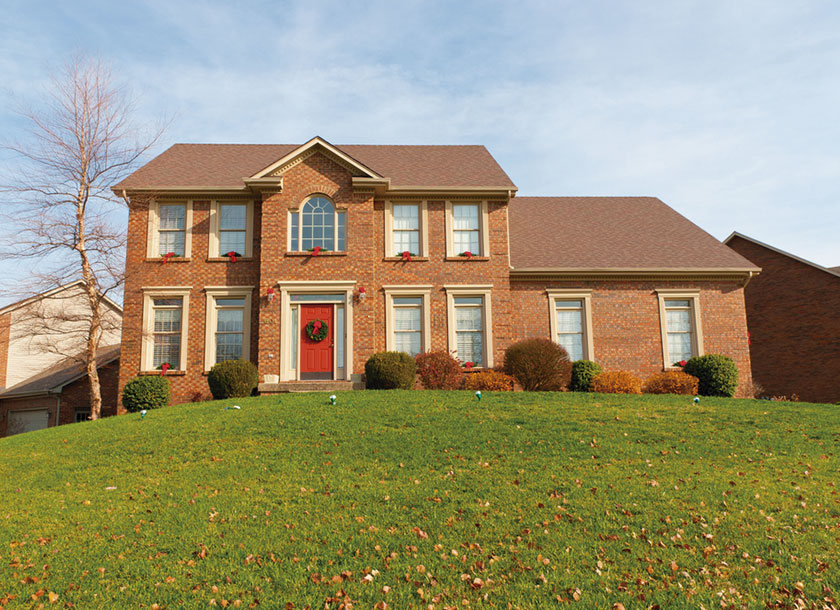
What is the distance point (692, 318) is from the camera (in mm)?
20812

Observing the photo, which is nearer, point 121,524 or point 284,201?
point 121,524

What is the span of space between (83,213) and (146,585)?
16084 mm

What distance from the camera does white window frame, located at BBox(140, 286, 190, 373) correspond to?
62.2ft

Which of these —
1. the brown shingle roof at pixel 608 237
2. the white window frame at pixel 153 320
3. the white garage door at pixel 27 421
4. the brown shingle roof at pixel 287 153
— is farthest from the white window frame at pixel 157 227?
the brown shingle roof at pixel 608 237

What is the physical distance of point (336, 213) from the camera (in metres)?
19.4

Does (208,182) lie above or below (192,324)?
above

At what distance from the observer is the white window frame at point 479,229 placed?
1997 centimetres

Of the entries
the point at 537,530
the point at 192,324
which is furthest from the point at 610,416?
the point at 192,324

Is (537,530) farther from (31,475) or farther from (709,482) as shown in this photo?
(31,475)

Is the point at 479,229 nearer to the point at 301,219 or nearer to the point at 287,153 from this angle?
the point at 301,219

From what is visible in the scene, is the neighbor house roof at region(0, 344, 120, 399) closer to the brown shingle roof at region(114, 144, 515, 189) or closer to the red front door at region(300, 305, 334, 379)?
the brown shingle roof at region(114, 144, 515, 189)

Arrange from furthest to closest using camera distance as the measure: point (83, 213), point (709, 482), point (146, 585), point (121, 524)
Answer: point (83, 213), point (709, 482), point (121, 524), point (146, 585)

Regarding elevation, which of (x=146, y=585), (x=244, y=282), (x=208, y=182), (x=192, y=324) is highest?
(x=208, y=182)

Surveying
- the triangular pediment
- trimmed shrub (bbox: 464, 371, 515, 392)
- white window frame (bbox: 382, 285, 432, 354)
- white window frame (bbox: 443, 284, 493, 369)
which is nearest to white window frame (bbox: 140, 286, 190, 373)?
the triangular pediment
